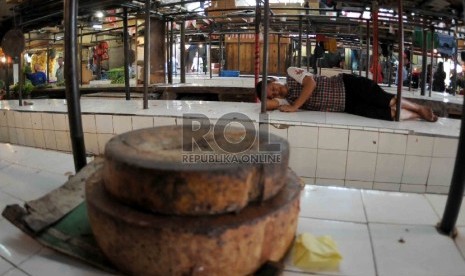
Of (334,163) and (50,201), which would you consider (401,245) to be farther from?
(50,201)

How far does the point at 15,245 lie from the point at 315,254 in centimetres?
142

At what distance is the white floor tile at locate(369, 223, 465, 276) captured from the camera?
1.37m

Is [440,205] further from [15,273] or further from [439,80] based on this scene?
[439,80]

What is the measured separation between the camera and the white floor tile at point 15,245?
4.78 feet

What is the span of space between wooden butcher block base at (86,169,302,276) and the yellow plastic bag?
0.59ft

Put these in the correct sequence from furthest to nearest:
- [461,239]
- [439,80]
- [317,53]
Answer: [439,80] < [317,53] < [461,239]

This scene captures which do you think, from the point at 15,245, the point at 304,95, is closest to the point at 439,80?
the point at 304,95

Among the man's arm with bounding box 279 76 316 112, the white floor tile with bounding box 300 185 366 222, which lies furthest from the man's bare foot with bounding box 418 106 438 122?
the white floor tile with bounding box 300 185 366 222

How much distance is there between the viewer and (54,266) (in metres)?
1.38

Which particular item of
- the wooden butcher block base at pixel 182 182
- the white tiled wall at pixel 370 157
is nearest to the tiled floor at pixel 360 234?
the wooden butcher block base at pixel 182 182

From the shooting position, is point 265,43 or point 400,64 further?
point 400,64

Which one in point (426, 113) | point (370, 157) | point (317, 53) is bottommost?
point (370, 157)

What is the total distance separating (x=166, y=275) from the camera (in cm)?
120

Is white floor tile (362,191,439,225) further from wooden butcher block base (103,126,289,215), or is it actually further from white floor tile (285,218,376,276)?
wooden butcher block base (103,126,289,215)
